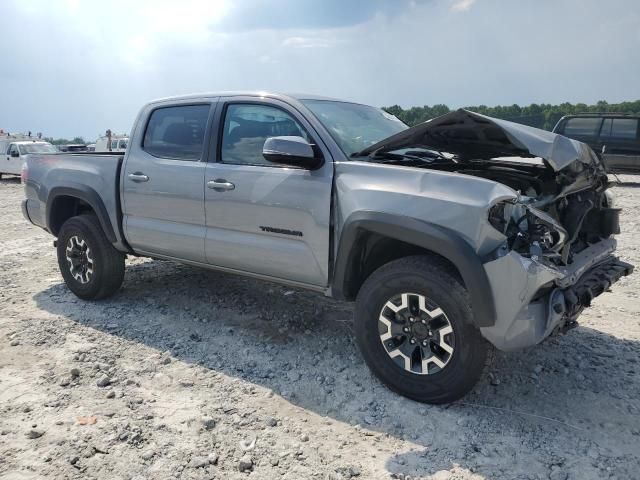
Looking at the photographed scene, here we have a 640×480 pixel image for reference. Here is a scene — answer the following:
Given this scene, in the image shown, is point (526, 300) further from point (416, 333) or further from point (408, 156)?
point (408, 156)

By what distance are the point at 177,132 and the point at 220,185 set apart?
819mm

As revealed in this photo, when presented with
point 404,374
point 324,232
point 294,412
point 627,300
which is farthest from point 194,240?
point 627,300

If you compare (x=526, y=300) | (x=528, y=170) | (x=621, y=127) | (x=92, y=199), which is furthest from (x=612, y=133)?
(x=92, y=199)

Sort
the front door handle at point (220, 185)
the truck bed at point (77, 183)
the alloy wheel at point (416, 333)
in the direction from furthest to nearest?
the truck bed at point (77, 183) < the front door handle at point (220, 185) < the alloy wheel at point (416, 333)

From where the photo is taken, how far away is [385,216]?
3281 millimetres

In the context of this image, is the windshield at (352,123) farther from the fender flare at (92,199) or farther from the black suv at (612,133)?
the black suv at (612,133)

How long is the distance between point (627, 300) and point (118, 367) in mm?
4506

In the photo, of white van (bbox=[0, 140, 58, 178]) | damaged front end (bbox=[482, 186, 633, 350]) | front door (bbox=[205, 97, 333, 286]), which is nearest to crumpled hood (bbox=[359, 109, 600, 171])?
damaged front end (bbox=[482, 186, 633, 350])

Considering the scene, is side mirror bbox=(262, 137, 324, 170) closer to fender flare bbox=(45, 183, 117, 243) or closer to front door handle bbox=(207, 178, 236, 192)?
front door handle bbox=(207, 178, 236, 192)

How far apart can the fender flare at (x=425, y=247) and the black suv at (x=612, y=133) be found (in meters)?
12.2

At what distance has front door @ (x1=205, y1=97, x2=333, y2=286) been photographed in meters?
3.68

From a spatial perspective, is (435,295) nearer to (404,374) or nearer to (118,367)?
(404,374)

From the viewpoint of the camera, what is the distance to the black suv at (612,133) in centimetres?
1384

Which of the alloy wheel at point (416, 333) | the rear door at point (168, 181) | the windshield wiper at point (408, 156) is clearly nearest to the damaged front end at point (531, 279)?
the alloy wheel at point (416, 333)
